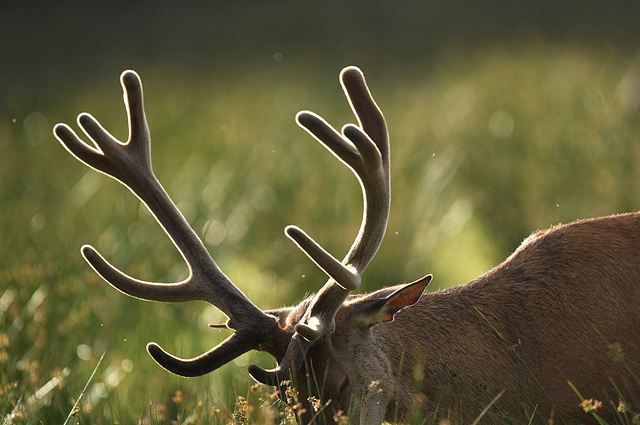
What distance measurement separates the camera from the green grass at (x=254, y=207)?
3.89 m

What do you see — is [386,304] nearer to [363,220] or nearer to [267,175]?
[363,220]

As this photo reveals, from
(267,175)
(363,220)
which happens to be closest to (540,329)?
(363,220)

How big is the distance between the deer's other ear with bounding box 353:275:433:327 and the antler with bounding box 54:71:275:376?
0.84 ft

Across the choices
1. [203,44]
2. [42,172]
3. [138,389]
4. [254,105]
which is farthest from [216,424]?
[203,44]

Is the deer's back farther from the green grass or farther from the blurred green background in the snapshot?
the blurred green background

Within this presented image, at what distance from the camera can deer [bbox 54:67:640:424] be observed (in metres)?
2.60

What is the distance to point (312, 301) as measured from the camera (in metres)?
2.67

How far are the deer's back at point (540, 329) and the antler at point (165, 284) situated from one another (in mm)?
417

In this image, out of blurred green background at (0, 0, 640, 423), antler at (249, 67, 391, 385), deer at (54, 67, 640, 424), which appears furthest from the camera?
blurred green background at (0, 0, 640, 423)

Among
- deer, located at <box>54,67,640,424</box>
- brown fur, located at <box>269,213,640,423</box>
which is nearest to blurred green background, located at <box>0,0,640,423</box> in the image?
deer, located at <box>54,67,640,424</box>

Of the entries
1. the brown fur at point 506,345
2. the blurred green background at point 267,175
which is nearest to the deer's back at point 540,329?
the brown fur at point 506,345

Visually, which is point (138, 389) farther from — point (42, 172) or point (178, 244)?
point (42, 172)

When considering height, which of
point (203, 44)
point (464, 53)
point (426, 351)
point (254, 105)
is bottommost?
point (203, 44)

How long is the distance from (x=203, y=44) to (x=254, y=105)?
196 inches
